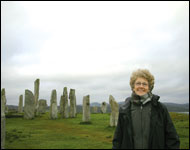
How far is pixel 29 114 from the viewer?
71.6ft

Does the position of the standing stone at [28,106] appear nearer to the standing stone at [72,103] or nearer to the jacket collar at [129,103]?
the standing stone at [72,103]

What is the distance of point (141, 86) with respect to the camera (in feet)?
12.1

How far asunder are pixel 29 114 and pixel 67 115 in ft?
15.3

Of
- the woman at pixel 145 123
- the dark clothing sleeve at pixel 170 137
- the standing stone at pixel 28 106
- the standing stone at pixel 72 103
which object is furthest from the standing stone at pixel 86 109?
the dark clothing sleeve at pixel 170 137

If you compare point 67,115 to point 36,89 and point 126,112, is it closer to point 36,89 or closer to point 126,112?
point 36,89

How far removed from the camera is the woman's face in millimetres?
3657

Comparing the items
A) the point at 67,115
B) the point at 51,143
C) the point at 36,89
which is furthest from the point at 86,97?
the point at 51,143

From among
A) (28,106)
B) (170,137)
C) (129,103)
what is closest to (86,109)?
(28,106)

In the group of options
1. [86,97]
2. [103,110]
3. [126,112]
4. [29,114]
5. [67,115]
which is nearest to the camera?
[126,112]

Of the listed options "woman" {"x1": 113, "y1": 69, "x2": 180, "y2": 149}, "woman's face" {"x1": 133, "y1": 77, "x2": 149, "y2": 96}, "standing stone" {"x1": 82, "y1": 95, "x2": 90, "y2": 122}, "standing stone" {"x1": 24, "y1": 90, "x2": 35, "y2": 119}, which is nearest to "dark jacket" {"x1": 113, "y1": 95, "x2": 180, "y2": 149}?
"woman" {"x1": 113, "y1": 69, "x2": 180, "y2": 149}

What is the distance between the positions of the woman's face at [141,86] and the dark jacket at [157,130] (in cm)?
20

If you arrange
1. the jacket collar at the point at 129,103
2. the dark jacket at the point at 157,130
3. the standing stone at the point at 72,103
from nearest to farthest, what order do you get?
the dark jacket at the point at 157,130, the jacket collar at the point at 129,103, the standing stone at the point at 72,103

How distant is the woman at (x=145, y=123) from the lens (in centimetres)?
337

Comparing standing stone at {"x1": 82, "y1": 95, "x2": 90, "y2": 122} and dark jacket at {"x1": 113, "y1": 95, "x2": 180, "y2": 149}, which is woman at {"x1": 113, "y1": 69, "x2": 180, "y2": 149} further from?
standing stone at {"x1": 82, "y1": 95, "x2": 90, "y2": 122}
